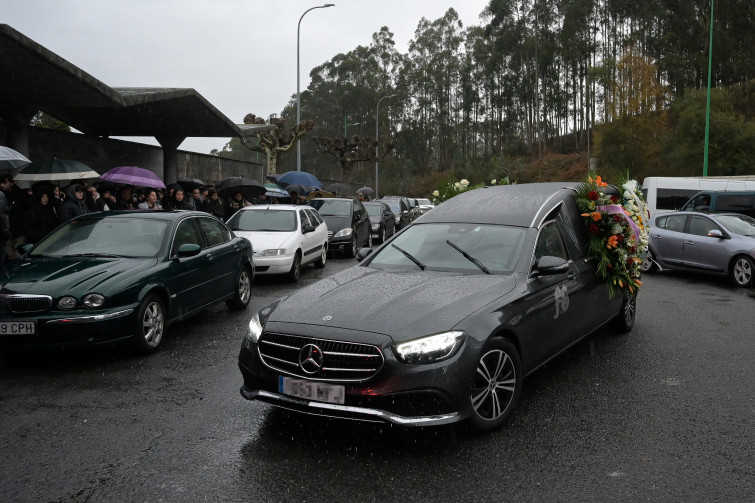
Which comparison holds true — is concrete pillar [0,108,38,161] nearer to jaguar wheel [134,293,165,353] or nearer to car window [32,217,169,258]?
car window [32,217,169,258]

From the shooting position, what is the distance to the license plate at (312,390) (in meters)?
3.90

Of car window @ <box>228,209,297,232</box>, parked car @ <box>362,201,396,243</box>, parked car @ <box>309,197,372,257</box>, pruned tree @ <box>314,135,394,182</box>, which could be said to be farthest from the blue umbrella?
pruned tree @ <box>314,135,394,182</box>

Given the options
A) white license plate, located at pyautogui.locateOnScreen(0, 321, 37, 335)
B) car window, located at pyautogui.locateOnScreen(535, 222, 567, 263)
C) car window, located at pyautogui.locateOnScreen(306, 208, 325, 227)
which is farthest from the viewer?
car window, located at pyautogui.locateOnScreen(306, 208, 325, 227)

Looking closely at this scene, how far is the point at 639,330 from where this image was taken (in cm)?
770

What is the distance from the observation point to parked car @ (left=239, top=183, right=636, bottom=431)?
12.7ft

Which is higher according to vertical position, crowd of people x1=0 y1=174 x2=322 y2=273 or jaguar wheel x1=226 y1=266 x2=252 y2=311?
crowd of people x1=0 y1=174 x2=322 y2=273

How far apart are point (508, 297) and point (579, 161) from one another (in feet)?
202

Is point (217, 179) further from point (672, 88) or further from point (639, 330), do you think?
point (672, 88)

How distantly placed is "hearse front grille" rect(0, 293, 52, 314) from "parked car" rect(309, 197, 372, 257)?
10828mm

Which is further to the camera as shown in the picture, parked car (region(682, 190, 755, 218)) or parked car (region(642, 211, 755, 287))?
parked car (region(682, 190, 755, 218))

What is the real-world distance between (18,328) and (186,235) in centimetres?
234

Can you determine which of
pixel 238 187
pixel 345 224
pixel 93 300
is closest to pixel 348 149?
pixel 345 224

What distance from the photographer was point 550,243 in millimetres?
5578

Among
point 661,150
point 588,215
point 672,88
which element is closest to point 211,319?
point 588,215
